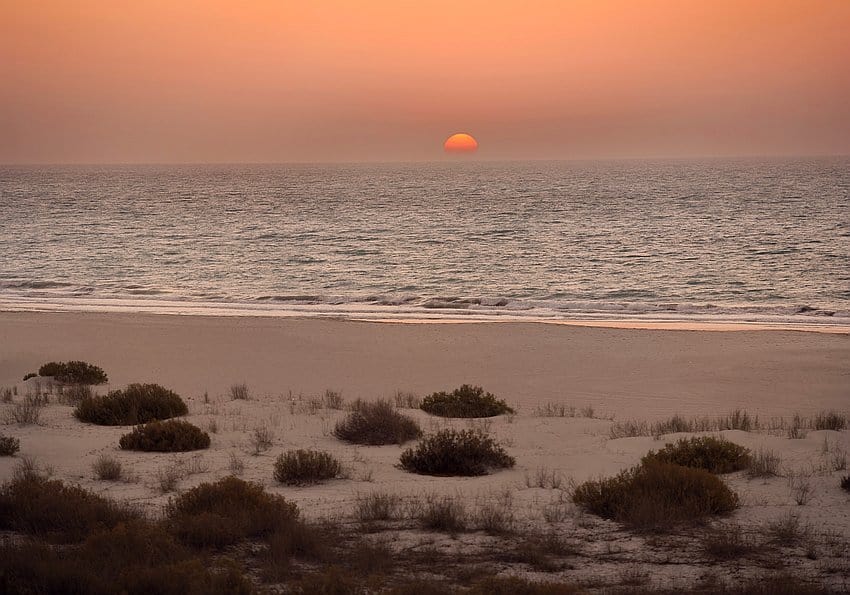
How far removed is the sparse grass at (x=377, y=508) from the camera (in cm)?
832

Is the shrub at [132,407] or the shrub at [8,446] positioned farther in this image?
the shrub at [132,407]

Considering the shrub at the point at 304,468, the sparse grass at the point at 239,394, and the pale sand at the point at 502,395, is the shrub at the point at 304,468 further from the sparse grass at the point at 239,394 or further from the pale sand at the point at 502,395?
the sparse grass at the point at 239,394

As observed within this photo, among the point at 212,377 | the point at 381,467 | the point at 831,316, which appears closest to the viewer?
the point at 381,467

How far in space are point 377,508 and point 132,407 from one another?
21.3ft

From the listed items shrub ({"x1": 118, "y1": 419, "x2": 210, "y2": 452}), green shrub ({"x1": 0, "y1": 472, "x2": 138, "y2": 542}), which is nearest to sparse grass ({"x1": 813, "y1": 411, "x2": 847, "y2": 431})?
shrub ({"x1": 118, "y1": 419, "x2": 210, "y2": 452})

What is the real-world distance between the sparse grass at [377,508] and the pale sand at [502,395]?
27cm

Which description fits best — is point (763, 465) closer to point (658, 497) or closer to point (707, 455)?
point (707, 455)

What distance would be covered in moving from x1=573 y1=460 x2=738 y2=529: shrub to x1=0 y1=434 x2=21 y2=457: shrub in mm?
7083

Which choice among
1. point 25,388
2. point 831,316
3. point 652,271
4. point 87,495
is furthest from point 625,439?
point 652,271

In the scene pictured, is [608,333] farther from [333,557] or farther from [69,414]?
[333,557]

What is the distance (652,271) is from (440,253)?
1513 centimetres

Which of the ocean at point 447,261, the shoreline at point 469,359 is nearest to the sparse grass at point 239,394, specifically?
the shoreline at point 469,359

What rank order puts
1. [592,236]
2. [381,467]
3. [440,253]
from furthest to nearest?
[592,236]
[440,253]
[381,467]

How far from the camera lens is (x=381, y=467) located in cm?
1070
